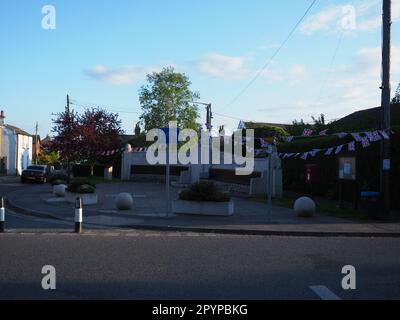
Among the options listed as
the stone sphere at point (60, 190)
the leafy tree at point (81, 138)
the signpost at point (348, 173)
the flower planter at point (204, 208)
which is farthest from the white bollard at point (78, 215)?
the leafy tree at point (81, 138)

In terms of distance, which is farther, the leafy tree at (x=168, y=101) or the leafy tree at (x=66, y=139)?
the leafy tree at (x=168, y=101)

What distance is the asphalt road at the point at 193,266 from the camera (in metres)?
7.15

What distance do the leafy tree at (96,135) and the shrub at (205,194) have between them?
25846mm

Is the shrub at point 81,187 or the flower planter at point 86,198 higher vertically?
the shrub at point 81,187

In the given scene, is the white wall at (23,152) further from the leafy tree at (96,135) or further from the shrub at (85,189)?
the shrub at (85,189)

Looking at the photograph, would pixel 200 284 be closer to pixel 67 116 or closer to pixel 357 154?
pixel 357 154

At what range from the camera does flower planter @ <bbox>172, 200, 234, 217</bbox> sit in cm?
1662

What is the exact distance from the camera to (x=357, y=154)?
20703mm

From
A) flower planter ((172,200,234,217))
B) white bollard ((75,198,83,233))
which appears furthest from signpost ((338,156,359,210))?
white bollard ((75,198,83,233))

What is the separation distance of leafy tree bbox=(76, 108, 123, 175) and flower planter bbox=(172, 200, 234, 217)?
25.8 m

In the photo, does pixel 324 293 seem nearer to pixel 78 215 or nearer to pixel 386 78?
pixel 78 215

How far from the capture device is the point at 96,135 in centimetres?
4303

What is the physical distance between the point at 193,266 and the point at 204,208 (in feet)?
25.8
